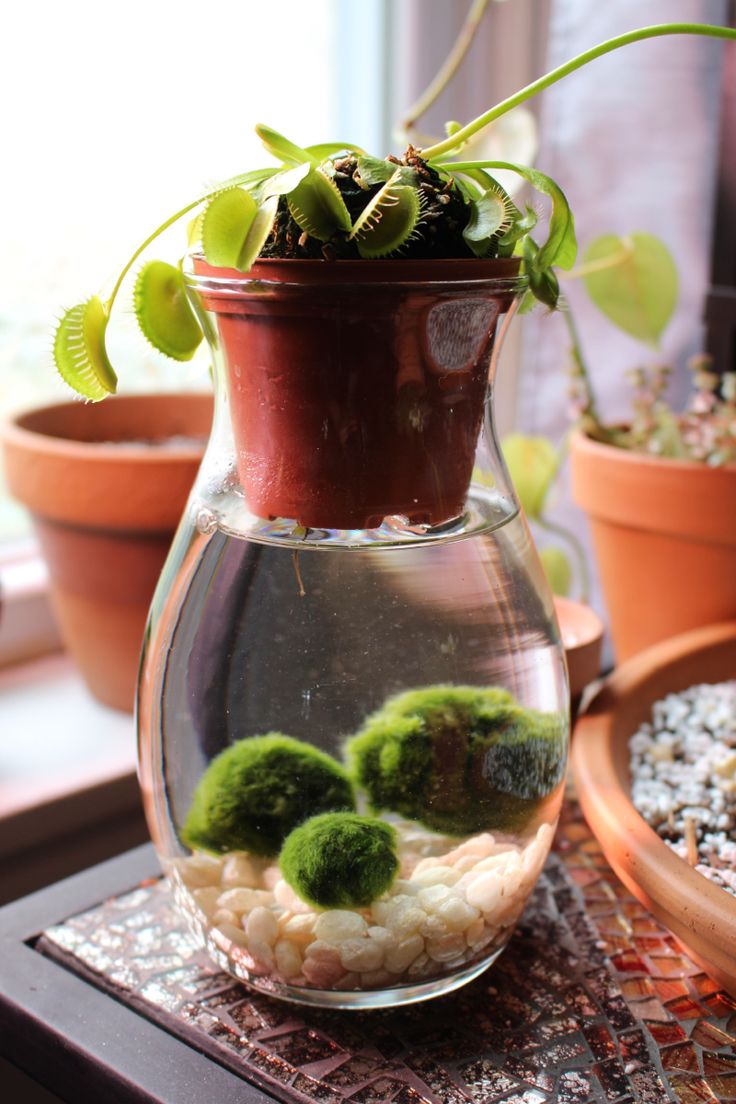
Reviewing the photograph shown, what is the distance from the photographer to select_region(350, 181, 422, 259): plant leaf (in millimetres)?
386

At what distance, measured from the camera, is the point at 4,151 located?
905mm

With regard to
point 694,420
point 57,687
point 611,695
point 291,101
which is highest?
point 291,101

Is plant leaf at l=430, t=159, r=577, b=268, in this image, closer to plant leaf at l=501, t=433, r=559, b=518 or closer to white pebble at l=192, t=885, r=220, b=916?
white pebble at l=192, t=885, r=220, b=916

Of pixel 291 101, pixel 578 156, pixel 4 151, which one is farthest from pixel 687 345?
pixel 4 151

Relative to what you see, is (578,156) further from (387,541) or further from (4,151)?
(387,541)

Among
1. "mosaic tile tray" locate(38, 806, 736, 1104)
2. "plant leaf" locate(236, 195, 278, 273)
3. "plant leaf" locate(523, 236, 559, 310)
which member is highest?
"plant leaf" locate(236, 195, 278, 273)

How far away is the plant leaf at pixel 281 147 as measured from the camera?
1.33 ft

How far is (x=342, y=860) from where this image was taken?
0.44m

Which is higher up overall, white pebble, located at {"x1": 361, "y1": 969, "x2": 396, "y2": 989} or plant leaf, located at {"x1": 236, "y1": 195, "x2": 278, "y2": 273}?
plant leaf, located at {"x1": 236, "y1": 195, "x2": 278, "y2": 273}

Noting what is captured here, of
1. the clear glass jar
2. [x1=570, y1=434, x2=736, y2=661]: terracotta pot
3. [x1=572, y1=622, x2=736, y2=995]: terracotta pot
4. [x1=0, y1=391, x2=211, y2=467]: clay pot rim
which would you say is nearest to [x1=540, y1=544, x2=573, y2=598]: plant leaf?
[x1=570, y1=434, x2=736, y2=661]: terracotta pot

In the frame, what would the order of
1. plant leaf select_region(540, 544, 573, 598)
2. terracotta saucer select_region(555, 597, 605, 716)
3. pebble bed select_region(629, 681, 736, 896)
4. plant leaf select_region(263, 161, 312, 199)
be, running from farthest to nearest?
1. plant leaf select_region(540, 544, 573, 598)
2. terracotta saucer select_region(555, 597, 605, 716)
3. pebble bed select_region(629, 681, 736, 896)
4. plant leaf select_region(263, 161, 312, 199)

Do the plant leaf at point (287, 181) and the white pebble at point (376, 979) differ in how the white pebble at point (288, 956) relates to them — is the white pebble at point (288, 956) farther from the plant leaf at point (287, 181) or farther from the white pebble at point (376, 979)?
the plant leaf at point (287, 181)

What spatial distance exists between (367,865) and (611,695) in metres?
0.26

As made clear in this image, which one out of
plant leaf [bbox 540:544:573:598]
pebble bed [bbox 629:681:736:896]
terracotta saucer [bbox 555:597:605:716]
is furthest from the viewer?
plant leaf [bbox 540:544:573:598]
